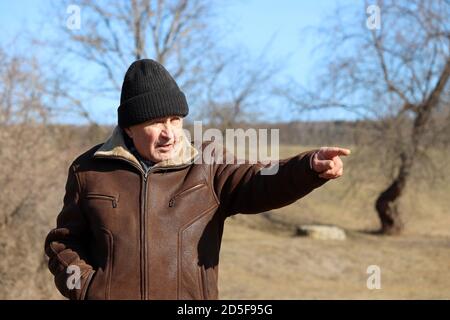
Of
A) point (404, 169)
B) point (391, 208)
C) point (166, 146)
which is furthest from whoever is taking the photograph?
point (391, 208)

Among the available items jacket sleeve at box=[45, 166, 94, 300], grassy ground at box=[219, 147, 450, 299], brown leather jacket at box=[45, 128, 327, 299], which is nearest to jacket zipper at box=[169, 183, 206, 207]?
brown leather jacket at box=[45, 128, 327, 299]

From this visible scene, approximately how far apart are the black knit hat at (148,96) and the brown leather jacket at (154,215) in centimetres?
12

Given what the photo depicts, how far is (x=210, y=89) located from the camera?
1922cm

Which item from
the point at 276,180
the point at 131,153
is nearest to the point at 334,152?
the point at 276,180

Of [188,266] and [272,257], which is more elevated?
[272,257]

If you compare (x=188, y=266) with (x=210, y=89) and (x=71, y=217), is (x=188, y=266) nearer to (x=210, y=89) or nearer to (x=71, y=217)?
(x=71, y=217)

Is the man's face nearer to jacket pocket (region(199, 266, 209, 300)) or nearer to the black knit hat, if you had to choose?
the black knit hat

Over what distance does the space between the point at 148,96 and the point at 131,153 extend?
232 mm

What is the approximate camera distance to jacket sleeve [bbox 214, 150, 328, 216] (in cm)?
258

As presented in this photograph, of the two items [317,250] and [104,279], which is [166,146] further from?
[317,250]

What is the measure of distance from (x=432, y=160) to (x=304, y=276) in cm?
668

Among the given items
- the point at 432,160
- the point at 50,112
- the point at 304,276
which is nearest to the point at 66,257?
the point at 50,112

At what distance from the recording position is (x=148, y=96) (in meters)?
2.85

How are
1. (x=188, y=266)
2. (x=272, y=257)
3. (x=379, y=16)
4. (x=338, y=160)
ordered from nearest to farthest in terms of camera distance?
(x=338, y=160), (x=188, y=266), (x=272, y=257), (x=379, y=16)
